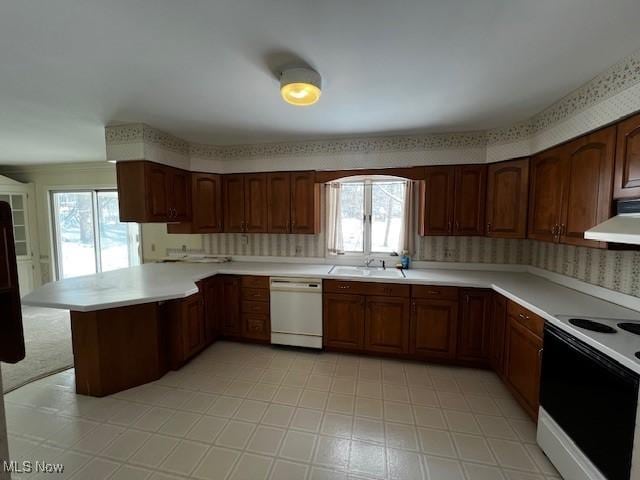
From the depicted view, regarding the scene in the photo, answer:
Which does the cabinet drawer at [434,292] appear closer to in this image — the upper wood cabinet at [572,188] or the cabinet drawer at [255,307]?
the upper wood cabinet at [572,188]

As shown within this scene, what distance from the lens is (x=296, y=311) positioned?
10.4 ft

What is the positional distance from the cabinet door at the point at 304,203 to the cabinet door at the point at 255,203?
37 cm

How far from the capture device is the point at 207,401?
2314mm

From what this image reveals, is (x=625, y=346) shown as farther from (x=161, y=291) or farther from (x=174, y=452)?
(x=161, y=291)

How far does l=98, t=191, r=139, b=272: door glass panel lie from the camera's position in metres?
4.66

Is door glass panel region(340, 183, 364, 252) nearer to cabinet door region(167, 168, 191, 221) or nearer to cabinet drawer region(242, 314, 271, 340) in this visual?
cabinet drawer region(242, 314, 271, 340)

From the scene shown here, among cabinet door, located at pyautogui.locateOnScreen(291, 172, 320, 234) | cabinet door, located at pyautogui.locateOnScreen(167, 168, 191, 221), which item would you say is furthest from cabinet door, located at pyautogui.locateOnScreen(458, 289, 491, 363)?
cabinet door, located at pyautogui.locateOnScreen(167, 168, 191, 221)

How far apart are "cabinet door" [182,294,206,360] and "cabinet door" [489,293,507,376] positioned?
2960 millimetres

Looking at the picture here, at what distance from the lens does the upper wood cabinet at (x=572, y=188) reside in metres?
1.81

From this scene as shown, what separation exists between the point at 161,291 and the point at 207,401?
3.24 feet

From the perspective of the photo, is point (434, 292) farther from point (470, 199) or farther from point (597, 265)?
point (597, 265)

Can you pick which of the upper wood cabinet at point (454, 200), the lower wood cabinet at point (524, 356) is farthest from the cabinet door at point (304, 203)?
the lower wood cabinet at point (524, 356)

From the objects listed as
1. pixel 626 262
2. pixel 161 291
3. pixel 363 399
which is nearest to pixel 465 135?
pixel 626 262

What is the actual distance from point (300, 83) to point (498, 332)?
267 cm
